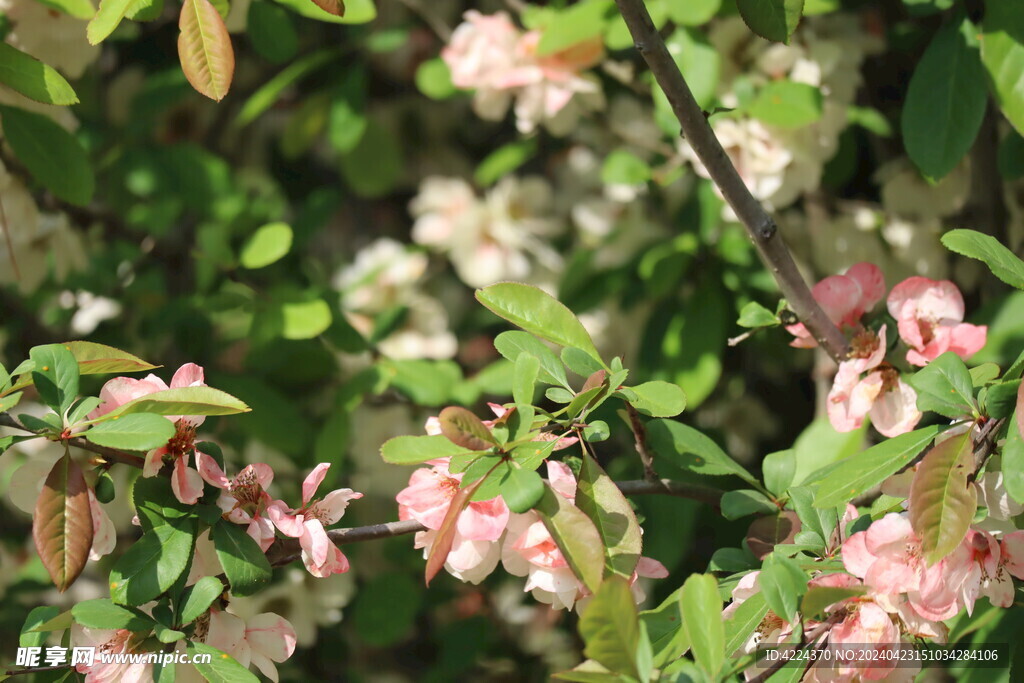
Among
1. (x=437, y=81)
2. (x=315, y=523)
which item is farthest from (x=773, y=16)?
(x=437, y=81)

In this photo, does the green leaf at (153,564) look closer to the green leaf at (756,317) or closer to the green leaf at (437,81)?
the green leaf at (756,317)

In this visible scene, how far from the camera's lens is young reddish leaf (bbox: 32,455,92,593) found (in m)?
0.50

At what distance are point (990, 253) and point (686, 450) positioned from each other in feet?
0.74

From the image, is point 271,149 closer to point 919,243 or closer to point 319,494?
point 319,494

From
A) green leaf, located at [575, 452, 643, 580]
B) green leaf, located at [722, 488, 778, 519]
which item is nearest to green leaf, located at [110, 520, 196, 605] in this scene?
green leaf, located at [575, 452, 643, 580]

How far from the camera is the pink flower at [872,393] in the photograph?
2.13 ft

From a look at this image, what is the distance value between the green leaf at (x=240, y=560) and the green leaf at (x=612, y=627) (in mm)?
196

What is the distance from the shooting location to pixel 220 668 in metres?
0.52

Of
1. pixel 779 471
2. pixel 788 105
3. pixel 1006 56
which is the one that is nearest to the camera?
pixel 779 471

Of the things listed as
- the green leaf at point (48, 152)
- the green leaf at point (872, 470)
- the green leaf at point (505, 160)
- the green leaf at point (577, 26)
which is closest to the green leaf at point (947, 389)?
the green leaf at point (872, 470)

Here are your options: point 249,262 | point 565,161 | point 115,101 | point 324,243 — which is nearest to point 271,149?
point 324,243

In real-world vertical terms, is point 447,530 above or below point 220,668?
above

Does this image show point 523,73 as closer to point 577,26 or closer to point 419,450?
point 577,26

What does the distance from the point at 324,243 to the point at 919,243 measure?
1.05 meters
